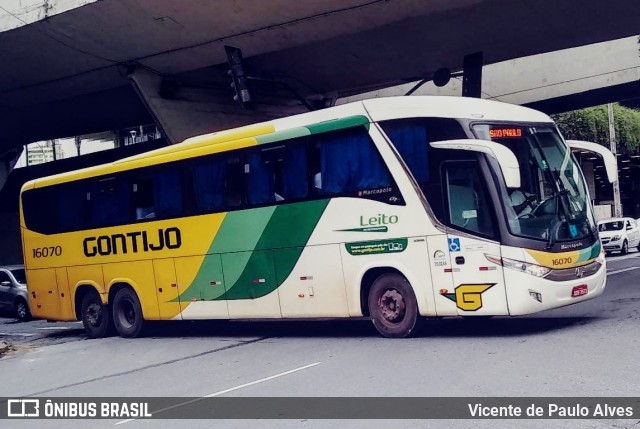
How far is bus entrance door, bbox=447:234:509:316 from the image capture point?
11.9m

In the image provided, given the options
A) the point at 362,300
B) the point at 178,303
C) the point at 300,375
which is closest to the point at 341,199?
the point at 362,300

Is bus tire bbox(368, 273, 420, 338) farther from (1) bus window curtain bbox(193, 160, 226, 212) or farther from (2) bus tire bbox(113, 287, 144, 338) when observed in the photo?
(2) bus tire bbox(113, 287, 144, 338)

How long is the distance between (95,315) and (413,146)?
9.24 m

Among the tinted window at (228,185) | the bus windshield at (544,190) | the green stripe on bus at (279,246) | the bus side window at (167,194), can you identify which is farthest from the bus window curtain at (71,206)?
the bus windshield at (544,190)

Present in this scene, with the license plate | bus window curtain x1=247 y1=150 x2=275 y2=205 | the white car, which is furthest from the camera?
the white car

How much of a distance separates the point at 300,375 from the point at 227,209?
5.42 m

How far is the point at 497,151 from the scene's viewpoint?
456 inches

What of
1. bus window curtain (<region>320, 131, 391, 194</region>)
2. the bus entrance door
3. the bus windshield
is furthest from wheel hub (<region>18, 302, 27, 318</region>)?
the bus windshield

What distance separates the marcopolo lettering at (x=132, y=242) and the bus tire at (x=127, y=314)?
0.91 meters

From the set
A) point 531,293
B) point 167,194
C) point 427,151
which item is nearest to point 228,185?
point 167,194

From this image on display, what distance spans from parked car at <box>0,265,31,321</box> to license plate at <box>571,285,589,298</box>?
17650mm

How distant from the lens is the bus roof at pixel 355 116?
12664mm

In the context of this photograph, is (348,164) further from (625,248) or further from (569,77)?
(625,248)

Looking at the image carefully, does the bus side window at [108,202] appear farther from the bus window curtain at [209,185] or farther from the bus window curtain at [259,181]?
the bus window curtain at [259,181]
